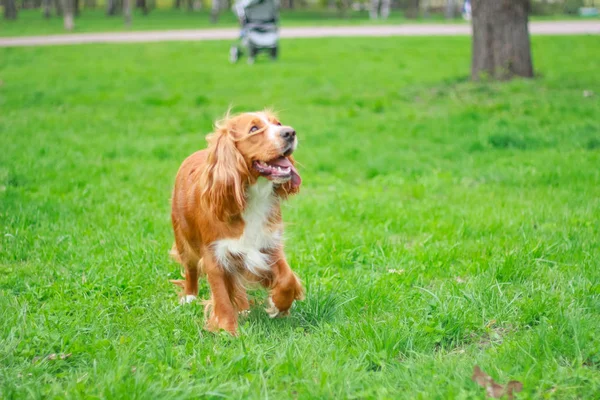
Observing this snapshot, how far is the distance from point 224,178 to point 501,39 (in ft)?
31.5

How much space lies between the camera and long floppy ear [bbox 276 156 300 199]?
3836 millimetres

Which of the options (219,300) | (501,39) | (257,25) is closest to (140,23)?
(257,25)

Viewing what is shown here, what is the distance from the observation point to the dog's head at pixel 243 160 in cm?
365

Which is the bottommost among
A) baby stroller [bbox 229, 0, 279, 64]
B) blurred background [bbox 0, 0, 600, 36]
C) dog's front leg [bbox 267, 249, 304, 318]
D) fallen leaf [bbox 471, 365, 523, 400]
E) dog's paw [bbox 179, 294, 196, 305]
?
dog's paw [bbox 179, 294, 196, 305]

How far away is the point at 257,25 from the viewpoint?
1845 centimetres

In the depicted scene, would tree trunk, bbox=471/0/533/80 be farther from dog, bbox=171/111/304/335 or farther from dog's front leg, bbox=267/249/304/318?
dog's front leg, bbox=267/249/304/318

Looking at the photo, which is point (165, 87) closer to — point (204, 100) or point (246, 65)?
point (204, 100)

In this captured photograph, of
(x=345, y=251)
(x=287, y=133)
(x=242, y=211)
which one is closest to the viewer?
(x=287, y=133)

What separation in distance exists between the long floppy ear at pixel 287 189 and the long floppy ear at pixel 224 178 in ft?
0.80

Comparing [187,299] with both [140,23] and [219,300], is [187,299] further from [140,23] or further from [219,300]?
[140,23]

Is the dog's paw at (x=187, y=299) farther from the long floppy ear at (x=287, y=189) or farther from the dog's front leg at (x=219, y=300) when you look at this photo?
the long floppy ear at (x=287, y=189)

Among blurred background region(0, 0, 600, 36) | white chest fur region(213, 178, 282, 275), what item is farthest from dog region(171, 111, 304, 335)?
blurred background region(0, 0, 600, 36)

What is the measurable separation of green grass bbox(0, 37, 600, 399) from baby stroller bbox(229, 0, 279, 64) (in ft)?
22.9

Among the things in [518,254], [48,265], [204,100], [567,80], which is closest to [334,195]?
[518,254]
